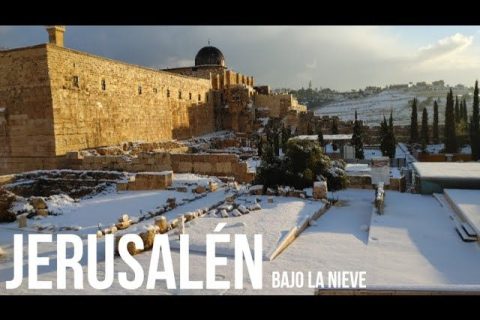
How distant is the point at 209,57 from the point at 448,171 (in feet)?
95.8

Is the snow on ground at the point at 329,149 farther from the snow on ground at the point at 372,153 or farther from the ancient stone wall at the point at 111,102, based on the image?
the ancient stone wall at the point at 111,102

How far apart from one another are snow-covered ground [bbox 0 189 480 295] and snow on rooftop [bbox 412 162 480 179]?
63.7 inches

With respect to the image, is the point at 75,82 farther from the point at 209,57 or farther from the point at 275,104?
the point at 209,57

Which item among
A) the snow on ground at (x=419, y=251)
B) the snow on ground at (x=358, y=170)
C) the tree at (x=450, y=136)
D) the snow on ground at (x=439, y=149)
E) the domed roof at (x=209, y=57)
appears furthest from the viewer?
the domed roof at (x=209, y=57)

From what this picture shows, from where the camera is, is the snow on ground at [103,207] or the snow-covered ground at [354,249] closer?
the snow-covered ground at [354,249]

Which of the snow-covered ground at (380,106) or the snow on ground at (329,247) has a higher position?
the snow-covered ground at (380,106)

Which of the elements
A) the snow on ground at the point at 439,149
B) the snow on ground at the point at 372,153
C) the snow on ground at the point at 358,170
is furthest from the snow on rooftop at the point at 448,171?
the snow on ground at the point at 439,149

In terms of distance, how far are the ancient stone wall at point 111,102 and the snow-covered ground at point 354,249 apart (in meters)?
9.09

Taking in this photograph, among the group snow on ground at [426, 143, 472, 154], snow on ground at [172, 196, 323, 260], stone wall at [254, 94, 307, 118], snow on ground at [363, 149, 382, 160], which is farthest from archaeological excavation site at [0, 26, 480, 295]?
stone wall at [254, 94, 307, 118]

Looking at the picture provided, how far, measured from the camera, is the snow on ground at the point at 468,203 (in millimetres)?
8264

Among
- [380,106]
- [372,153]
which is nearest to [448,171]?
[372,153]

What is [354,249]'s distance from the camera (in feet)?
24.4
